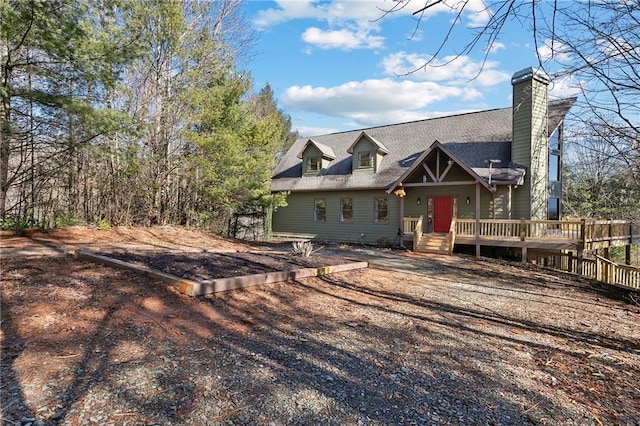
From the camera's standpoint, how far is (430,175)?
48.0 feet

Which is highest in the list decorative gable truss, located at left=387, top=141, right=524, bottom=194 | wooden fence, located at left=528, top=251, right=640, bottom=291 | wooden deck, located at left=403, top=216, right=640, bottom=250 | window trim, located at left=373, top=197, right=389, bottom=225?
decorative gable truss, located at left=387, top=141, right=524, bottom=194

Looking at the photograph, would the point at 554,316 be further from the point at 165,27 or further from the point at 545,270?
the point at 165,27

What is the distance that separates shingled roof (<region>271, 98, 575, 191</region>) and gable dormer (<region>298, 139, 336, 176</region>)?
0.31 meters

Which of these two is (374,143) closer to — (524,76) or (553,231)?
(524,76)

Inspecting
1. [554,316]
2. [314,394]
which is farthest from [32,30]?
[554,316]

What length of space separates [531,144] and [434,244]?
17.9 ft

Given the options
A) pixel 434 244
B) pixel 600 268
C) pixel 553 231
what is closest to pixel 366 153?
pixel 434 244

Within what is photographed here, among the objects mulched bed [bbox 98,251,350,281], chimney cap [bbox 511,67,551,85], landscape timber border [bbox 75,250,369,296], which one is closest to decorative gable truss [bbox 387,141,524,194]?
chimney cap [bbox 511,67,551,85]

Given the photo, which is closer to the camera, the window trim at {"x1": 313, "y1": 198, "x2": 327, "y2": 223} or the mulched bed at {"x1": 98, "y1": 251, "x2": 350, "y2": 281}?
the mulched bed at {"x1": 98, "y1": 251, "x2": 350, "y2": 281}

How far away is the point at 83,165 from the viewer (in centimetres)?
1123

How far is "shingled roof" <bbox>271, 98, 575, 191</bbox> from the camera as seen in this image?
1523 cm

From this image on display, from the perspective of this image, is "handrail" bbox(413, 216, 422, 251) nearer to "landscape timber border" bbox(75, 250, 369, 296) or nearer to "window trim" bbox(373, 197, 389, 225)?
"window trim" bbox(373, 197, 389, 225)

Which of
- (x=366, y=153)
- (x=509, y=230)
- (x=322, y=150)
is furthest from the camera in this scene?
(x=322, y=150)

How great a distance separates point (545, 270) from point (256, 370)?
10928 millimetres
